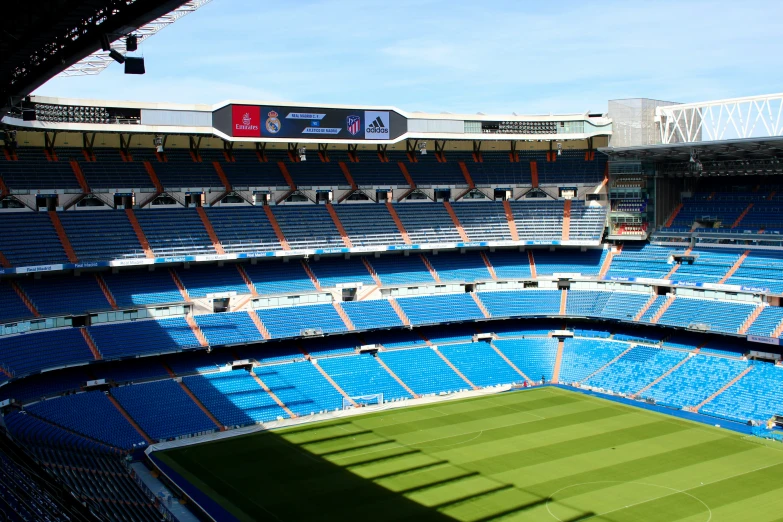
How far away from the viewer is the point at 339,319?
5069 cm

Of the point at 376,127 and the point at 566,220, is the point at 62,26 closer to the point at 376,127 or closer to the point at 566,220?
the point at 376,127

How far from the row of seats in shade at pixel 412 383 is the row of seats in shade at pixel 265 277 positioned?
528 centimetres

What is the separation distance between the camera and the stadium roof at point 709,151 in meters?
46.9

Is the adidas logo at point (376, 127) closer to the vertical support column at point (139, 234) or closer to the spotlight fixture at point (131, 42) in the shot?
the vertical support column at point (139, 234)

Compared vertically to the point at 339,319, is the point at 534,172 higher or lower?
higher

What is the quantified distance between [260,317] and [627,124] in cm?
2801

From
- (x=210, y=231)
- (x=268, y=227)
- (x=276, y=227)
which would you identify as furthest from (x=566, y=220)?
(x=210, y=231)

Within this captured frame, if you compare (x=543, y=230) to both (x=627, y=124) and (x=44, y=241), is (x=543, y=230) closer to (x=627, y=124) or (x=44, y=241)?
(x=627, y=124)

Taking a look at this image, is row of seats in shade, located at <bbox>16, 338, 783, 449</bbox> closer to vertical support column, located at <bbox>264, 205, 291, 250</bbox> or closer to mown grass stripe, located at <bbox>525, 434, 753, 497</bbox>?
mown grass stripe, located at <bbox>525, 434, 753, 497</bbox>

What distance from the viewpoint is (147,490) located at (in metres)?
33.7

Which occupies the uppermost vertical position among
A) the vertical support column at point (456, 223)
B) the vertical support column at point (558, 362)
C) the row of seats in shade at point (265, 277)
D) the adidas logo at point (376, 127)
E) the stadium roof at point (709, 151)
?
the adidas logo at point (376, 127)

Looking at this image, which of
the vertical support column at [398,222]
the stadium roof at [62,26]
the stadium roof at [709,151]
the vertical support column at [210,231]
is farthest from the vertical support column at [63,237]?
the stadium roof at [709,151]

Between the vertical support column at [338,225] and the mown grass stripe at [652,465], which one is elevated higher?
the vertical support column at [338,225]

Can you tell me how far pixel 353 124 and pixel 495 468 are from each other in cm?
2550
